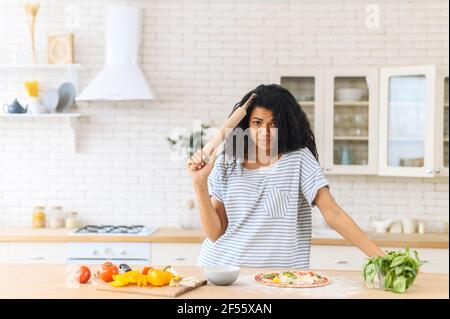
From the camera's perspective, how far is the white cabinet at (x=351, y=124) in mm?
5285

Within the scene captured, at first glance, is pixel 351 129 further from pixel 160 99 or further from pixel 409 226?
pixel 160 99

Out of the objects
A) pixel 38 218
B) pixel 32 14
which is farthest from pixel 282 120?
pixel 32 14

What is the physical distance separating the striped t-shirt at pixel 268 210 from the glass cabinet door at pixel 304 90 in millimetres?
2241

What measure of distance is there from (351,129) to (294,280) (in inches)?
115

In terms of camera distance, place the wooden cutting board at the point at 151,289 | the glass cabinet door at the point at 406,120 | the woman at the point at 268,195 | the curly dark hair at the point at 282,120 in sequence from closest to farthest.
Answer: the wooden cutting board at the point at 151,289, the woman at the point at 268,195, the curly dark hair at the point at 282,120, the glass cabinet door at the point at 406,120

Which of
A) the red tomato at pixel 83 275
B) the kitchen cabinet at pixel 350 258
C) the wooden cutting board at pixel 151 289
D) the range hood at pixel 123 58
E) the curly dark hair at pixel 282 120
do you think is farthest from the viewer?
the range hood at pixel 123 58

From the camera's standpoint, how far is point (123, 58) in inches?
212

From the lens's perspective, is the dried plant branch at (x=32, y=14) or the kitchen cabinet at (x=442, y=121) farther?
the dried plant branch at (x=32, y=14)

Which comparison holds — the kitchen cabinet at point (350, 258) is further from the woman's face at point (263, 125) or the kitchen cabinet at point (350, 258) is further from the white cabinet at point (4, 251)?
the white cabinet at point (4, 251)

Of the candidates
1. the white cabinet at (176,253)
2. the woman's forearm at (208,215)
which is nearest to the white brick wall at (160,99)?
the white cabinet at (176,253)

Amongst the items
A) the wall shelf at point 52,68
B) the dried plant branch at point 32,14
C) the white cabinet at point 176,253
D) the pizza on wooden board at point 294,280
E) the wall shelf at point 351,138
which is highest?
the dried plant branch at point 32,14

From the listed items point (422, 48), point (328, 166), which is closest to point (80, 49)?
point (328, 166)

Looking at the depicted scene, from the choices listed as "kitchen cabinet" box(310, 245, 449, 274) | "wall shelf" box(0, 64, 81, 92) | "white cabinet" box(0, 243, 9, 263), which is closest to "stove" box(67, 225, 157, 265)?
"white cabinet" box(0, 243, 9, 263)

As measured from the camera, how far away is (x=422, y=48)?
5.46 metres
